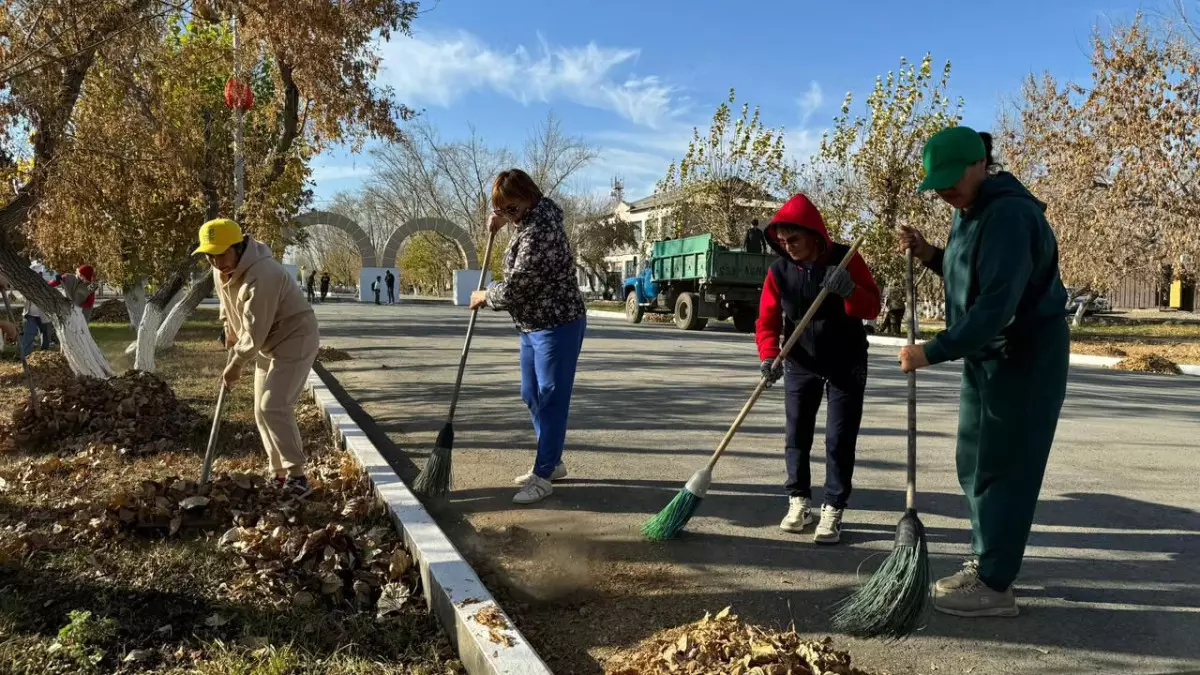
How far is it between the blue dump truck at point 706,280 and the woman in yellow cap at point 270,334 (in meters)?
16.2

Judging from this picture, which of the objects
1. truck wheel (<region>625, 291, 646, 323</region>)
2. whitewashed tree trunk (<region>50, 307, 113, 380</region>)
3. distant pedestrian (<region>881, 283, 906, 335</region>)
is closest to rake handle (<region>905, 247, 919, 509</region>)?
whitewashed tree trunk (<region>50, 307, 113, 380</region>)

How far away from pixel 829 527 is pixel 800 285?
118 centimetres

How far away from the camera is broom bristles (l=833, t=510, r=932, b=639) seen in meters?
2.74

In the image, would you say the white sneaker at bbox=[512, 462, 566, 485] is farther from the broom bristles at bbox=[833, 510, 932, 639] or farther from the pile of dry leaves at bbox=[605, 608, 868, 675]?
the pile of dry leaves at bbox=[605, 608, 868, 675]

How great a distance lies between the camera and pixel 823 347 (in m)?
3.74

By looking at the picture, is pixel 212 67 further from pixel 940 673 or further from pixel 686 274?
pixel 686 274

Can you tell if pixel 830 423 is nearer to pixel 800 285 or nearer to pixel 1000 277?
pixel 800 285

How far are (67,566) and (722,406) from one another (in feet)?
18.9

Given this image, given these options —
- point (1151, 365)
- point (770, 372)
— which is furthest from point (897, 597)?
point (1151, 365)

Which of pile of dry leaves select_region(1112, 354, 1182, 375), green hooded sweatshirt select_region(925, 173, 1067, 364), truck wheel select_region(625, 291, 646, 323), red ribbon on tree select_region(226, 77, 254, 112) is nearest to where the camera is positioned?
green hooded sweatshirt select_region(925, 173, 1067, 364)

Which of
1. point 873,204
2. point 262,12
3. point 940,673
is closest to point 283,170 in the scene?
point 262,12

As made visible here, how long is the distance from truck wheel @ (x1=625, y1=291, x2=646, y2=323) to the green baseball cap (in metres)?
22.6

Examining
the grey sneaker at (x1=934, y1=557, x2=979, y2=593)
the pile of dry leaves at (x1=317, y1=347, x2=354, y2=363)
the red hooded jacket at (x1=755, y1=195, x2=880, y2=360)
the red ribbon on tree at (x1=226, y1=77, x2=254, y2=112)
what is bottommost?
the grey sneaker at (x1=934, y1=557, x2=979, y2=593)

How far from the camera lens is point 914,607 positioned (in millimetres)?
2754
